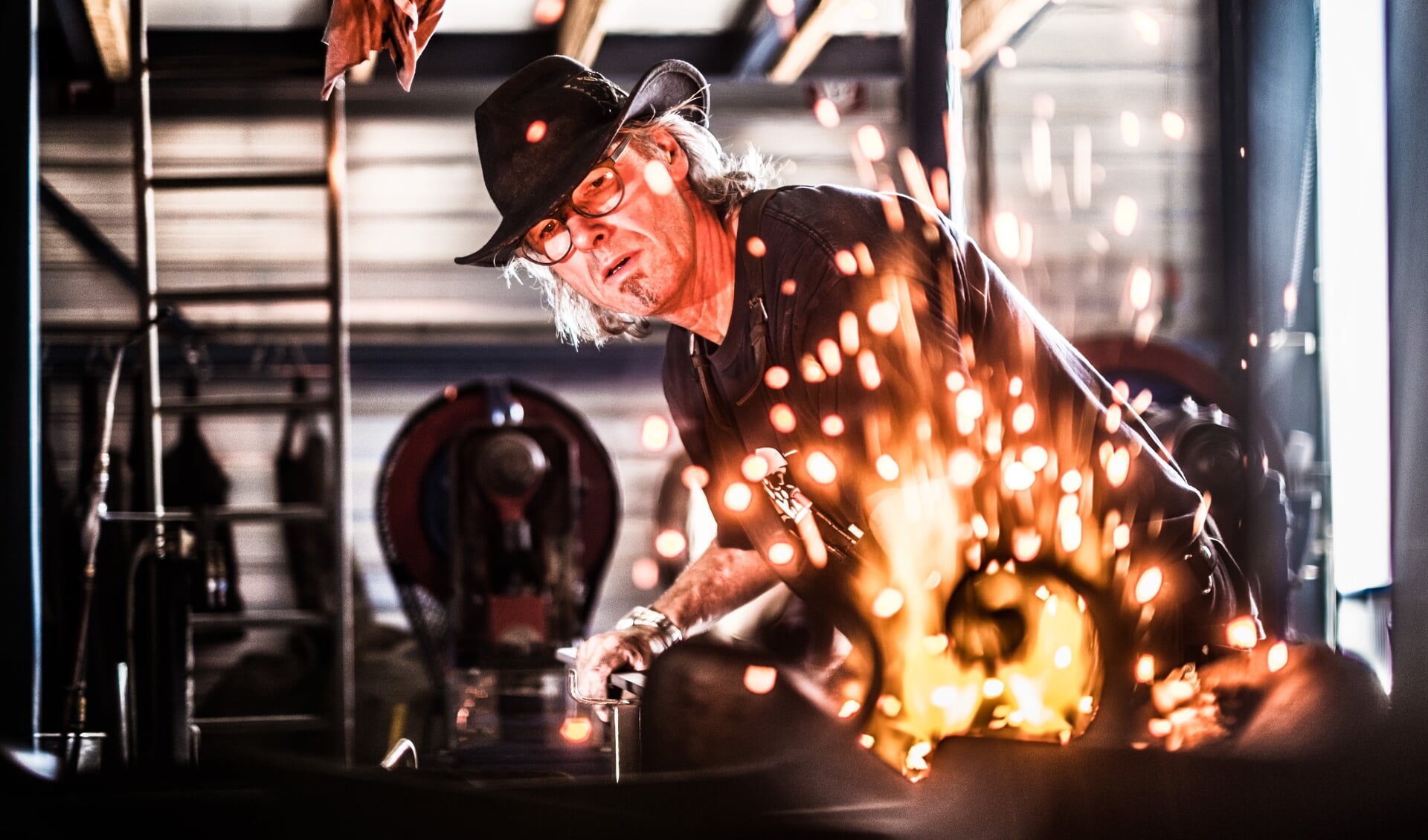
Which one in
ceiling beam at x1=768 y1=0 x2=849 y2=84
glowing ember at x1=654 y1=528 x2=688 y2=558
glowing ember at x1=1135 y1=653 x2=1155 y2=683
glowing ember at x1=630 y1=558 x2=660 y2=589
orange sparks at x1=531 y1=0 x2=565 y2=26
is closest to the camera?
glowing ember at x1=1135 y1=653 x2=1155 y2=683

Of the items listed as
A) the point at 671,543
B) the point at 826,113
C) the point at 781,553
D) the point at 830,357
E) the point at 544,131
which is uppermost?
the point at 826,113

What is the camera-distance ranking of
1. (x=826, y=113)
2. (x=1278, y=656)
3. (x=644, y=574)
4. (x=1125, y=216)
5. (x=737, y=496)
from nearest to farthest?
(x=1278, y=656)
(x=737, y=496)
(x=644, y=574)
(x=826, y=113)
(x=1125, y=216)

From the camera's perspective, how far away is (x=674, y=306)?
234 cm

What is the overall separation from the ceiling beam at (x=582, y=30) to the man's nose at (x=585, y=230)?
123 inches

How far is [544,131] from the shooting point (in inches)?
87.6

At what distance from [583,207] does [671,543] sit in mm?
4585

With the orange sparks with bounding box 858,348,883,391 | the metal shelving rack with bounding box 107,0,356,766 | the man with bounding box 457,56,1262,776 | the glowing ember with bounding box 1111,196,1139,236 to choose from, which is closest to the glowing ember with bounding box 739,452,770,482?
the man with bounding box 457,56,1262,776

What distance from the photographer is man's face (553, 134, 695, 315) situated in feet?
7.54

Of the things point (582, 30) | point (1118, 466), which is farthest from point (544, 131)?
point (582, 30)

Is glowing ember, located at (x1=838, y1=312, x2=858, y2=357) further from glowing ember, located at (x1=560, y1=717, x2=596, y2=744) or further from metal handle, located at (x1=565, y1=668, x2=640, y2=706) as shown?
glowing ember, located at (x1=560, y1=717, x2=596, y2=744)

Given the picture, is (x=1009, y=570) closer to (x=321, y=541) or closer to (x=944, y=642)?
(x=944, y=642)

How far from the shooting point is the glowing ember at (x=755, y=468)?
7.71 ft

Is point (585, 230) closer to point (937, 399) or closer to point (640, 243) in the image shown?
point (640, 243)

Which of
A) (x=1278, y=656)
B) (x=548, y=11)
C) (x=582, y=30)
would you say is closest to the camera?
(x=1278, y=656)
